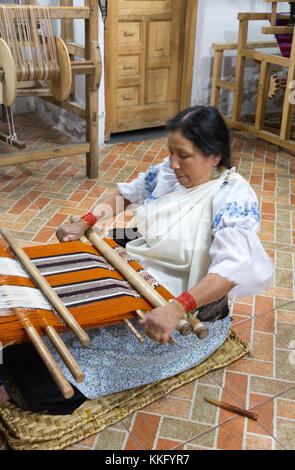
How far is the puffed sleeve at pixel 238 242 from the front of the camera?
1.72 m

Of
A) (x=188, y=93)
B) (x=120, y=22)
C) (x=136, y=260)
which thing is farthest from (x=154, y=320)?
(x=188, y=93)

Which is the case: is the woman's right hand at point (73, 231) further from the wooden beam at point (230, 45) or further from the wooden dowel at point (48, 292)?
the wooden beam at point (230, 45)

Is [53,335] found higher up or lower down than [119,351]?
higher up

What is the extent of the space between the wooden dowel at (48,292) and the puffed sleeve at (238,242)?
491 mm

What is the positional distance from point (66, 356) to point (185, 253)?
2.35 feet

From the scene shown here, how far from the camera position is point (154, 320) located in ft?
5.12

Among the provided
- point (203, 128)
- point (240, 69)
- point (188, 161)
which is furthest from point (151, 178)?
point (240, 69)

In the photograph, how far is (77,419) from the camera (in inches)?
73.5

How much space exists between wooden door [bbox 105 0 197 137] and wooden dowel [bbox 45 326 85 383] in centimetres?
383

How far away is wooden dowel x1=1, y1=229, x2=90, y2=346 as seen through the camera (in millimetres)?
1500

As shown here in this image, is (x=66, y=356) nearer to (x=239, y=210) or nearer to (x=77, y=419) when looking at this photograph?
(x=77, y=419)

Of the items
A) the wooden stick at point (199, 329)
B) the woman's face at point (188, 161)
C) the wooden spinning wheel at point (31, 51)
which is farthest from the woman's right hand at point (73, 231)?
the wooden spinning wheel at point (31, 51)

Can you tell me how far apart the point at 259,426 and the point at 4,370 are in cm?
99

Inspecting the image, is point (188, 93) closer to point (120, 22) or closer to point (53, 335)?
point (120, 22)
